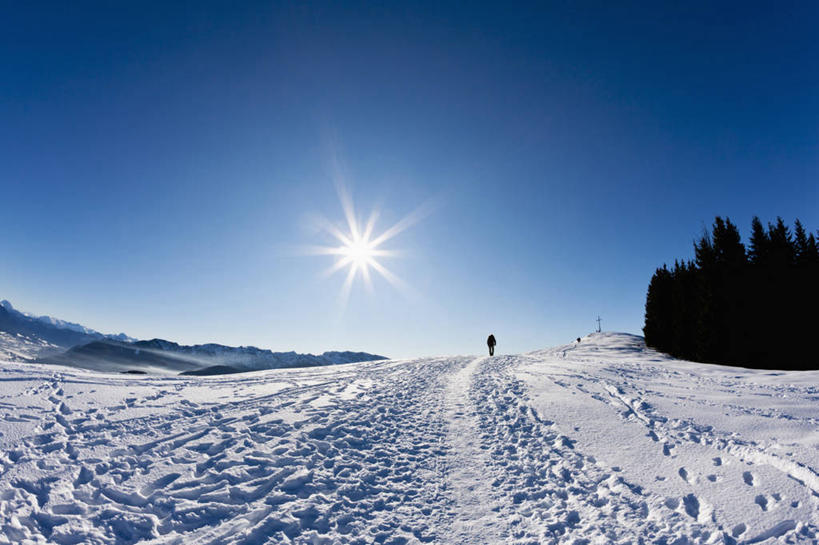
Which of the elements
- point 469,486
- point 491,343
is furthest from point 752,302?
point 469,486

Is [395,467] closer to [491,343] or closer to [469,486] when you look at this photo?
[469,486]

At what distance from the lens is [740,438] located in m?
6.92

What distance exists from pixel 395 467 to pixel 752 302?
40.2 m

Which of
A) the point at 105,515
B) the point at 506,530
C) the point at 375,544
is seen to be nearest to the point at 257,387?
the point at 105,515

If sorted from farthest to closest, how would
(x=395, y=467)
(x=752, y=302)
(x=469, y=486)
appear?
(x=752, y=302) → (x=395, y=467) → (x=469, y=486)

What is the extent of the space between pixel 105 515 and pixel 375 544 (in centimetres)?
386

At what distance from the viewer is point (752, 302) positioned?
3081 cm

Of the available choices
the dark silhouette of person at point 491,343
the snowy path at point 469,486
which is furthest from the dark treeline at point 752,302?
the snowy path at point 469,486

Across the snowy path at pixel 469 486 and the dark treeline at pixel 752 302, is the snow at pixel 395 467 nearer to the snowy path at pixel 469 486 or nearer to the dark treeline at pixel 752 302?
the snowy path at pixel 469 486

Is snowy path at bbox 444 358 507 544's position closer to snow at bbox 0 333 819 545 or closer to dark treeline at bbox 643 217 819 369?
snow at bbox 0 333 819 545

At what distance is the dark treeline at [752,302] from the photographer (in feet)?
96.8

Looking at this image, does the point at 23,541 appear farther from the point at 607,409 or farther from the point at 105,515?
the point at 607,409

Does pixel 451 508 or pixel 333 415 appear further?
pixel 333 415

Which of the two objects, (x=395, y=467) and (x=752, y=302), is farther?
(x=752, y=302)
